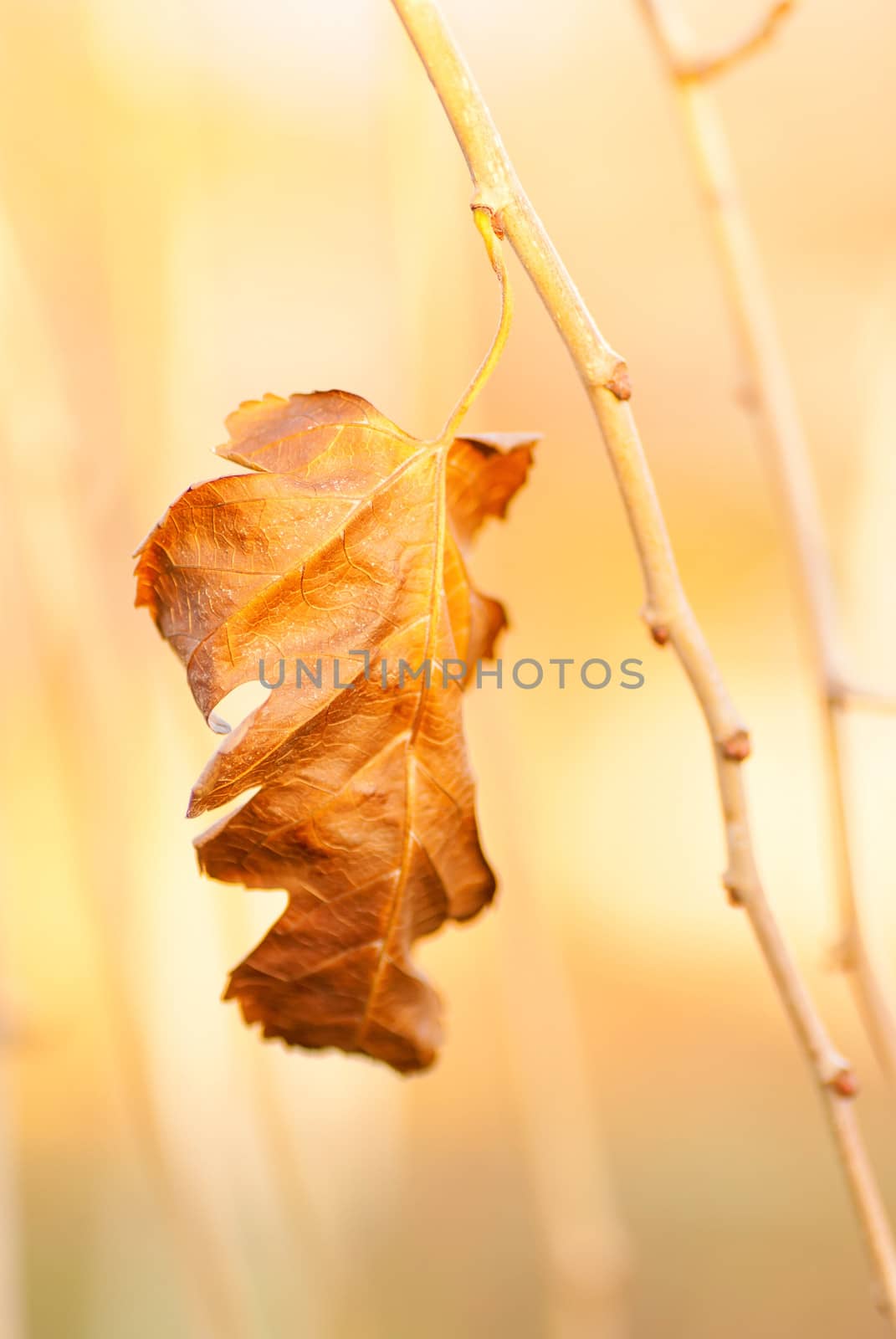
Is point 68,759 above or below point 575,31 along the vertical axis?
below

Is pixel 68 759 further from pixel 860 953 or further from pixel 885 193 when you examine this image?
pixel 885 193

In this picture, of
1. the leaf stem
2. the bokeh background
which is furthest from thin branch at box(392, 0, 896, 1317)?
the bokeh background

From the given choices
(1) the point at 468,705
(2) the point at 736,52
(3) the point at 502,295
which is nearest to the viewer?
(3) the point at 502,295

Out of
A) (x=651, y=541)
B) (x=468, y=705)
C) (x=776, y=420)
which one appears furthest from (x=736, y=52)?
(x=468, y=705)

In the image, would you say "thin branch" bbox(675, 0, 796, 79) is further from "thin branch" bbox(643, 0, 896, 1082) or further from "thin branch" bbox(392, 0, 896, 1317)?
"thin branch" bbox(392, 0, 896, 1317)

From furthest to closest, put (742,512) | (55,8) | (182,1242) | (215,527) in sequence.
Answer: (742,512) < (55,8) < (182,1242) < (215,527)

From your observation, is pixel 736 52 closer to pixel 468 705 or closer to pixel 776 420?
pixel 776 420

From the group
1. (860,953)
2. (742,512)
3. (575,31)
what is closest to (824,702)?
(860,953)
